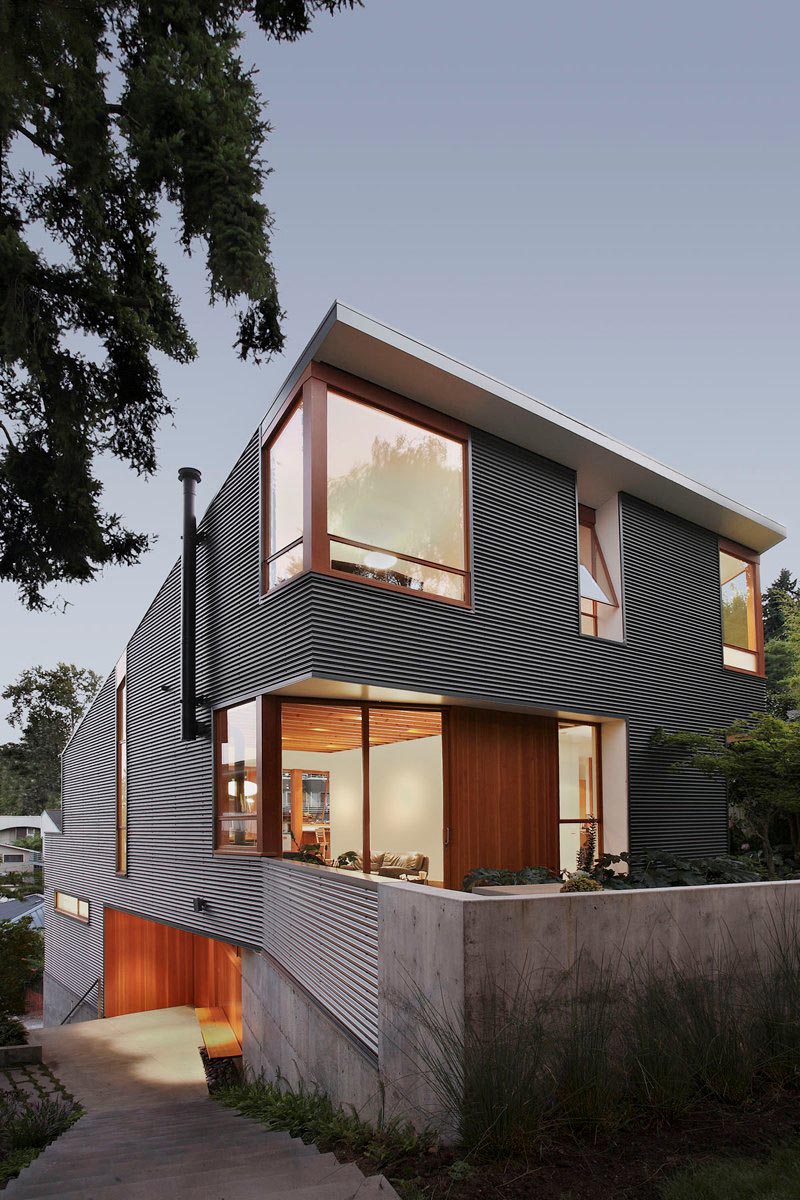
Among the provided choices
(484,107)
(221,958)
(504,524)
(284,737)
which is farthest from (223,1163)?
(484,107)

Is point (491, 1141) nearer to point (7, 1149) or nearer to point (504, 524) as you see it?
point (7, 1149)

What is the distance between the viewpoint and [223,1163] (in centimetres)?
507

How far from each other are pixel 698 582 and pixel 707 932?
34.4 ft

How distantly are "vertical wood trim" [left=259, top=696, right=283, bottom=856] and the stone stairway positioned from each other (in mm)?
2866

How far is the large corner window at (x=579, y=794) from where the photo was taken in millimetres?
12125

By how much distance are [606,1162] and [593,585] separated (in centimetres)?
971

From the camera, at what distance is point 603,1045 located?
13.5 feet

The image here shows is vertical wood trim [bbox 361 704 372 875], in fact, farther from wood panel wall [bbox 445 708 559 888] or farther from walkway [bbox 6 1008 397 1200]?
walkway [bbox 6 1008 397 1200]

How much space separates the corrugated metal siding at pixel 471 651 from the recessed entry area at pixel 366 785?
81cm

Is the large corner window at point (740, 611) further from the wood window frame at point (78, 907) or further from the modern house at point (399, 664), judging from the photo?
the wood window frame at point (78, 907)

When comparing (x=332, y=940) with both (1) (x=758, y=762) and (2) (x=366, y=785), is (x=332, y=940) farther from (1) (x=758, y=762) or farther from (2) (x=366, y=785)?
(1) (x=758, y=762)

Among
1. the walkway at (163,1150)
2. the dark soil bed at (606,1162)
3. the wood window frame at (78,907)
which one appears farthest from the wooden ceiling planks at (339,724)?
the wood window frame at (78,907)

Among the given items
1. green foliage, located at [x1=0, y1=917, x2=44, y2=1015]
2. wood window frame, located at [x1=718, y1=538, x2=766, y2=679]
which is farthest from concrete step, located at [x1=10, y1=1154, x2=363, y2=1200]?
wood window frame, located at [x1=718, y1=538, x2=766, y2=679]

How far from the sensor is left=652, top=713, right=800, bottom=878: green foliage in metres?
12.1
